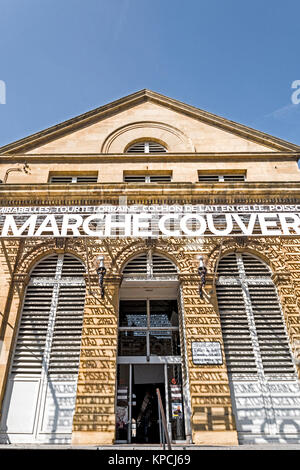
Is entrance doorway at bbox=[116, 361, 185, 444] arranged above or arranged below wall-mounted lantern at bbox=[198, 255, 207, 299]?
below

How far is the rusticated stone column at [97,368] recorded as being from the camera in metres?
9.71

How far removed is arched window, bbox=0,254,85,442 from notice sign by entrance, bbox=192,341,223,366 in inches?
146

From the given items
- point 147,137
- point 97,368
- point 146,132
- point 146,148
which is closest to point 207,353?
point 97,368

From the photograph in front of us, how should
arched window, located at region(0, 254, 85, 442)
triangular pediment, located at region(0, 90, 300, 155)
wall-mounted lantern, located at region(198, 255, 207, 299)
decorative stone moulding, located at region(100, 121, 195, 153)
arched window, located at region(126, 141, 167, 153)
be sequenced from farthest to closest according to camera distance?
arched window, located at region(126, 141, 167, 153)
decorative stone moulding, located at region(100, 121, 195, 153)
triangular pediment, located at region(0, 90, 300, 155)
wall-mounted lantern, located at region(198, 255, 207, 299)
arched window, located at region(0, 254, 85, 442)

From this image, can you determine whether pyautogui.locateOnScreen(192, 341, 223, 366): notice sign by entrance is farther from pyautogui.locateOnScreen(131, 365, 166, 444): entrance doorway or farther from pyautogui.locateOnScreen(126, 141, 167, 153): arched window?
pyautogui.locateOnScreen(126, 141, 167, 153): arched window

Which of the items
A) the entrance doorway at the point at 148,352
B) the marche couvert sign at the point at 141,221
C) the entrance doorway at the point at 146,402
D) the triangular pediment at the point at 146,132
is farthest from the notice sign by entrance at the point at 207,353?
the triangular pediment at the point at 146,132

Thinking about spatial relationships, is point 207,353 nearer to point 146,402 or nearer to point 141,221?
point 146,402

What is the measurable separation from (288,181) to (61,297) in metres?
9.78

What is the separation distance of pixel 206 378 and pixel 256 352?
1.93 m

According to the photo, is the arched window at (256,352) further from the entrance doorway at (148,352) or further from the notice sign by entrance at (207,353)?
the entrance doorway at (148,352)

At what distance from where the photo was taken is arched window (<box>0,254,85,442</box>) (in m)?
10.1

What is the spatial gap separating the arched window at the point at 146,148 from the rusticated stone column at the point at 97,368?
23.1 ft

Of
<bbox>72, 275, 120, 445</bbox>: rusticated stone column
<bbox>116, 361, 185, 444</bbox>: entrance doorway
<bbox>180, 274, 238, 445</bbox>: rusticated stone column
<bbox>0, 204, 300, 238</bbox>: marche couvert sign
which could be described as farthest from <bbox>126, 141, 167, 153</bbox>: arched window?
<bbox>116, 361, 185, 444</bbox>: entrance doorway
